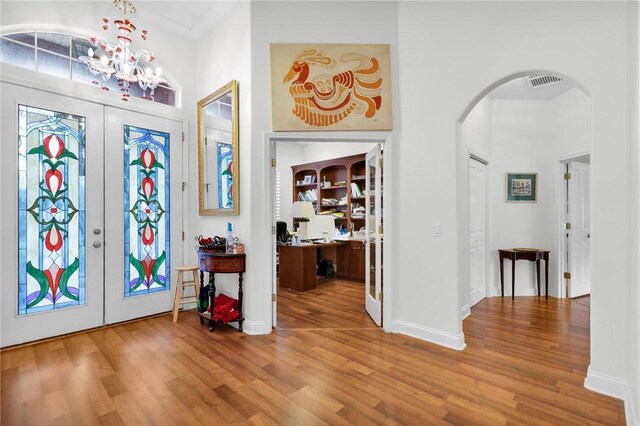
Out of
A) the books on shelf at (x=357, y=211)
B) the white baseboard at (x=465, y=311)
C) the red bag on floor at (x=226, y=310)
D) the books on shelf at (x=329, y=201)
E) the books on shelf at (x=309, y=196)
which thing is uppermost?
the books on shelf at (x=309, y=196)

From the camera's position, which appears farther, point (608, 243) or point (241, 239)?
point (241, 239)

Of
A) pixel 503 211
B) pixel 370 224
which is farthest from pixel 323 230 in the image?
pixel 503 211

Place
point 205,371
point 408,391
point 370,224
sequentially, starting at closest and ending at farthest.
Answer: point 408,391
point 205,371
point 370,224

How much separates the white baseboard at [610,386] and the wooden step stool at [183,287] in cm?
364

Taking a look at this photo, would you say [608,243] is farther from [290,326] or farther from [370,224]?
[290,326]

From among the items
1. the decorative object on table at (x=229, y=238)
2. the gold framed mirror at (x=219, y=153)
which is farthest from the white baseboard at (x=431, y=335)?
the gold framed mirror at (x=219, y=153)

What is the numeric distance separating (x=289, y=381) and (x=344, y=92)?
8.63 ft

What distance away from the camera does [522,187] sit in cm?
489

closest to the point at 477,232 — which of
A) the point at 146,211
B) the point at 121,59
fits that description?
the point at 146,211

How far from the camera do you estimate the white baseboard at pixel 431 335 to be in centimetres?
294

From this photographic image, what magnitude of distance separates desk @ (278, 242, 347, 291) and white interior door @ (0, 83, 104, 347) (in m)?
2.61

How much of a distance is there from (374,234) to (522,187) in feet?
9.20

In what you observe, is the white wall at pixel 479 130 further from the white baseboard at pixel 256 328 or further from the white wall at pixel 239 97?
the white baseboard at pixel 256 328

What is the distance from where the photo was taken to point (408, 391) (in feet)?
7.29
